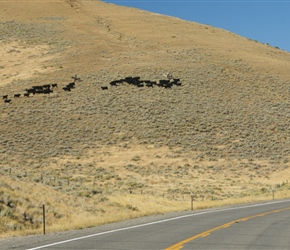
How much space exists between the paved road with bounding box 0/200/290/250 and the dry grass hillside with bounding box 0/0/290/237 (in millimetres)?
1873

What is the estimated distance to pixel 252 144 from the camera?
5050 cm

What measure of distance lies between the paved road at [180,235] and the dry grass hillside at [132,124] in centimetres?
187

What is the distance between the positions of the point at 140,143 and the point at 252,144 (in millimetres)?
11429

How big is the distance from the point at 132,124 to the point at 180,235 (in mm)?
40952

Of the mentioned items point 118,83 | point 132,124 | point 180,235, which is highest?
point 118,83

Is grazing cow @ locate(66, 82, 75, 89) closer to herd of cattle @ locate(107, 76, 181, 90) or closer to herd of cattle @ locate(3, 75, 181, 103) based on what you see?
herd of cattle @ locate(3, 75, 181, 103)

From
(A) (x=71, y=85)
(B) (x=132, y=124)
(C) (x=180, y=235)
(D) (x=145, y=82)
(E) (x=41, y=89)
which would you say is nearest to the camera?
(C) (x=180, y=235)

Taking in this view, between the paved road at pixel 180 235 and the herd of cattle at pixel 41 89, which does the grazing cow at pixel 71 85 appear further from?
the paved road at pixel 180 235

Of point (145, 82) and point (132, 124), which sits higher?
point (145, 82)

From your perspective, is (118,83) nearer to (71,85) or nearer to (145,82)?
(145,82)

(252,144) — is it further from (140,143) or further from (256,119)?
(140,143)

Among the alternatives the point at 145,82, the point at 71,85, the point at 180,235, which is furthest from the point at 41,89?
the point at 180,235

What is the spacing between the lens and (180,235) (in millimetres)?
14023

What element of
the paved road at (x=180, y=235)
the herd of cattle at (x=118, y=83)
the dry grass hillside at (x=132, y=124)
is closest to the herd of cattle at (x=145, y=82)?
the herd of cattle at (x=118, y=83)
